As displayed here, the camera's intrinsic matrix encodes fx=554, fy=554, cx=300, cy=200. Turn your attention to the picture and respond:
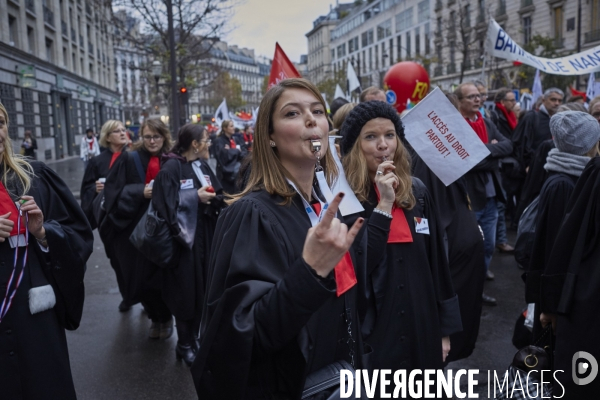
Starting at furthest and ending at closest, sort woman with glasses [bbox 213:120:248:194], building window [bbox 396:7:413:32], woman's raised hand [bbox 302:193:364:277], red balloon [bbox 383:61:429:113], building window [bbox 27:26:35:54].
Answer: building window [bbox 396:7:413:32] < building window [bbox 27:26:35:54] < red balloon [bbox 383:61:429:113] < woman with glasses [bbox 213:120:248:194] < woman's raised hand [bbox 302:193:364:277]

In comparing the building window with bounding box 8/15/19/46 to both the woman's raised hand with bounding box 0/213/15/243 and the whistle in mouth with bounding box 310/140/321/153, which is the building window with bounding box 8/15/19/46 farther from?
the whistle in mouth with bounding box 310/140/321/153

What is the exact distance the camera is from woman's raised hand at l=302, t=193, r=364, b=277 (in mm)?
1586

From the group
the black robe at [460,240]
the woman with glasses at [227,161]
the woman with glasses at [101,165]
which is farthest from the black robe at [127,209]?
the woman with glasses at [227,161]

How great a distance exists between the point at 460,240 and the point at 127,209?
3.12 meters

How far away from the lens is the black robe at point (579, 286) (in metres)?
2.75

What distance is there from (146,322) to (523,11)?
1650 inches

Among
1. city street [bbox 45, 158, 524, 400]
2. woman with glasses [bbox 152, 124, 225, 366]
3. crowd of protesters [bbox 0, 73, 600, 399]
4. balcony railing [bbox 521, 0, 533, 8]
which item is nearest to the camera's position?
crowd of protesters [bbox 0, 73, 600, 399]

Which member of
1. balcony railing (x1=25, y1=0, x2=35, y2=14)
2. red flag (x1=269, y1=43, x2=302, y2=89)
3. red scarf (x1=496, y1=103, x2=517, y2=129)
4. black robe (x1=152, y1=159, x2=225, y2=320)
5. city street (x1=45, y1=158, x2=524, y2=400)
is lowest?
city street (x1=45, y1=158, x2=524, y2=400)

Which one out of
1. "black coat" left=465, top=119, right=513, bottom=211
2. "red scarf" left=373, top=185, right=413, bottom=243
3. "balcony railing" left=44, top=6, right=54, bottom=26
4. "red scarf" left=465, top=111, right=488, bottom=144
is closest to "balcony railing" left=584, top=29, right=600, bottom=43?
"balcony railing" left=44, top=6, right=54, bottom=26

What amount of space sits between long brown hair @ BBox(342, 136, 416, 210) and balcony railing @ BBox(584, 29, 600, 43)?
35232mm

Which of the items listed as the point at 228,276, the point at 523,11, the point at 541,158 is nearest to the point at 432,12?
the point at 523,11

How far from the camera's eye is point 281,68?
6.04m

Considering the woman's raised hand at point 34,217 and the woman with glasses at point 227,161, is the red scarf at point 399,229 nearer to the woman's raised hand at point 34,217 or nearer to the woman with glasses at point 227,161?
the woman's raised hand at point 34,217

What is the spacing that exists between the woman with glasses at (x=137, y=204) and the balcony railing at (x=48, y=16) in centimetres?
2878
